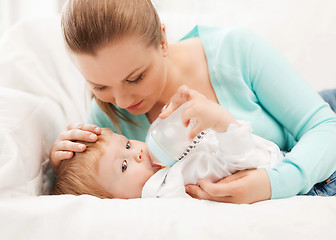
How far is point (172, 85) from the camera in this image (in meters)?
1.35

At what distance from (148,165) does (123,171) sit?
79mm

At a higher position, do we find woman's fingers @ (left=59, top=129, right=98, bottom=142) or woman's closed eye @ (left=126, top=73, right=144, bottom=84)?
woman's closed eye @ (left=126, top=73, right=144, bottom=84)

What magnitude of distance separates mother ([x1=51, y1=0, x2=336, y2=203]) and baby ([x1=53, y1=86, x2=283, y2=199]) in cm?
4

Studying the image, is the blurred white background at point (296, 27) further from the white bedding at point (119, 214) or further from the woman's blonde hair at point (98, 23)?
the white bedding at point (119, 214)

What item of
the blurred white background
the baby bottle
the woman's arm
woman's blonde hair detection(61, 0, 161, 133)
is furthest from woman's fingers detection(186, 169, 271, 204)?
the blurred white background

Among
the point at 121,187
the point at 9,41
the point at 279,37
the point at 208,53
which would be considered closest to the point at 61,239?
the point at 121,187

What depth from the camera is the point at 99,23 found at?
0.99m

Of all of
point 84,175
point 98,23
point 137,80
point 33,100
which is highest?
point 98,23

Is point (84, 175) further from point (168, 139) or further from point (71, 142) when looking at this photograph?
point (168, 139)

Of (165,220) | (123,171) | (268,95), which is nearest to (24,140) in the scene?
(123,171)

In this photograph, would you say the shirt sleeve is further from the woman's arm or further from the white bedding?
the white bedding

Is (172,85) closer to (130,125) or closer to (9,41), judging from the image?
(130,125)

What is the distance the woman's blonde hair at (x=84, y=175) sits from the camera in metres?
1.10

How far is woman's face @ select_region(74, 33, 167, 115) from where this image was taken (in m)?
1.02
